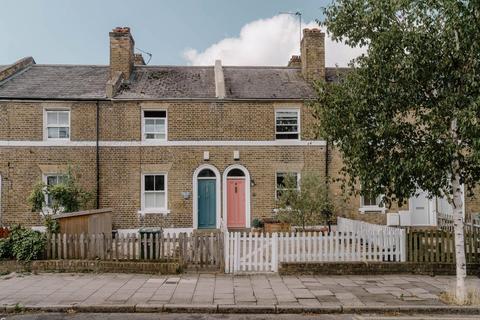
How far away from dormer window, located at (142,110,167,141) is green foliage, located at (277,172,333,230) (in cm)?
708

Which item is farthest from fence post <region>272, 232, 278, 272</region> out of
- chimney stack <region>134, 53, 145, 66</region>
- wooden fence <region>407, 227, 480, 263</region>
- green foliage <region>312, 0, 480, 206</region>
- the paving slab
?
chimney stack <region>134, 53, 145, 66</region>

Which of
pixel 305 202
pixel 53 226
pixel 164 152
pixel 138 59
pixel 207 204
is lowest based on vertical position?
pixel 53 226

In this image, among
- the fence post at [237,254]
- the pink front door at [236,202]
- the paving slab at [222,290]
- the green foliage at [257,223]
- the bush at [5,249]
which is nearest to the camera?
the paving slab at [222,290]

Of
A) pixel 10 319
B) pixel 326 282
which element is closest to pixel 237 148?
pixel 326 282

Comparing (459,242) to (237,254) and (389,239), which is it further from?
(237,254)

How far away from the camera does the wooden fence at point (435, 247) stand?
38.3ft

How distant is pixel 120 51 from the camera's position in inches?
834

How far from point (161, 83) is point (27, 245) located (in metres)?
11.4

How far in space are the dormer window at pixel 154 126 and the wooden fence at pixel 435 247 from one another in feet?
39.0

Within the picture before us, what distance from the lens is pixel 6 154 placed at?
18609 millimetres

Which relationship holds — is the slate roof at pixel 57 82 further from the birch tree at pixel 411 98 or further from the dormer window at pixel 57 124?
the birch tree at pixel 411 98

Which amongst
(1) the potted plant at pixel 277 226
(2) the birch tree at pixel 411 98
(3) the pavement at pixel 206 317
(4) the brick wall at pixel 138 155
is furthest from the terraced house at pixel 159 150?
(3) the pavement at pixel 206 317

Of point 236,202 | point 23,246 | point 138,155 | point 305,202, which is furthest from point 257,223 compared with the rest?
point 23,246

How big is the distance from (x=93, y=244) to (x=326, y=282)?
6.70 metres
